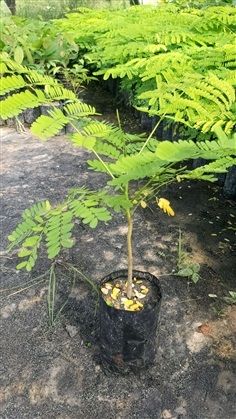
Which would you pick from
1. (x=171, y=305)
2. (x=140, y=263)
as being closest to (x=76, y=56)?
(x=140, y=263)

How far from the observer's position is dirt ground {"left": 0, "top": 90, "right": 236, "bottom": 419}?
68.6 inches

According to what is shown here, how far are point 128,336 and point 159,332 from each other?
0.36 metres

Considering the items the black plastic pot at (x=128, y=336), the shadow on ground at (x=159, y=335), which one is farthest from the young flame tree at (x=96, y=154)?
the shadow on ground at (x=159, y=335)

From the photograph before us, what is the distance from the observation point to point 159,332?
6.84 ft

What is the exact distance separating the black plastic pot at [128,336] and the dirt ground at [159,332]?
7 centimetres

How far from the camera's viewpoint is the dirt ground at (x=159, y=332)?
5.71 feet

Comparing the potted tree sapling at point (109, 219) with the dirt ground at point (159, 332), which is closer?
the potted tree sapling at point (109, 219)

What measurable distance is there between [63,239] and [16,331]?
80cm

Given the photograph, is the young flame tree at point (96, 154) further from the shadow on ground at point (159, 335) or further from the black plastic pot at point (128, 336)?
the shadow on ground at point (159, 335)

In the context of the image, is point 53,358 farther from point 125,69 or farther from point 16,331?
point 125,69

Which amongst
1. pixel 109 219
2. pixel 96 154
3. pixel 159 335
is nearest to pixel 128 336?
pixel 159 335

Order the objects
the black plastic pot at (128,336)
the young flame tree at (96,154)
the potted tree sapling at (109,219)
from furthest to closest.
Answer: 1. the black plastic pot at (128,336)
2. the potted tree sapling at (109,219)
3. the young flame tree at (96,154)

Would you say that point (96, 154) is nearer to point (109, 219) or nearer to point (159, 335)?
point (109, 219)

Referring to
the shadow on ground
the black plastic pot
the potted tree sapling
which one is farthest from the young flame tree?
the shadow on ground
